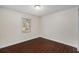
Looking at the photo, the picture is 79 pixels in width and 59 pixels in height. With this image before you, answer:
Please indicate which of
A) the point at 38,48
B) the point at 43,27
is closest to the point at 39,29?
the point at 43,27

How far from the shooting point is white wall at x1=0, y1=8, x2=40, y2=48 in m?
1.13

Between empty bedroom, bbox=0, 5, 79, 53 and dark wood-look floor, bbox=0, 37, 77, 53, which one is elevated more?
empty bedroom, bbox=0, 5, 79, 53

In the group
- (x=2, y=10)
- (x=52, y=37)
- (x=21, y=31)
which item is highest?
(x=2, y=10)

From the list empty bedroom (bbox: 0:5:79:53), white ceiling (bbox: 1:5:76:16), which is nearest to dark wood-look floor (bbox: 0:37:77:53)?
empty bedroom (bbox: 0:5:79:53)

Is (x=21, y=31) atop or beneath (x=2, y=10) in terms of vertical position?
beneath

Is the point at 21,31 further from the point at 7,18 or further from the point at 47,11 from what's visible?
the point at 47,11

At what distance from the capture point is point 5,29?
1.13m

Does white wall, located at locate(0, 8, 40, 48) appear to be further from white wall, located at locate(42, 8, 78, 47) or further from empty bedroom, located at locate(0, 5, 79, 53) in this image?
white wall, located at locate(42, 8, 78, 47)

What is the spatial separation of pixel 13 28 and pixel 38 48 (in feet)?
1.44

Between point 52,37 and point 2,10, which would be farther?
point 52,37

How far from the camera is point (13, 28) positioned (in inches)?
46.2

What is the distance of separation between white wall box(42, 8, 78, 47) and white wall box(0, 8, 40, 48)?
145 mm
